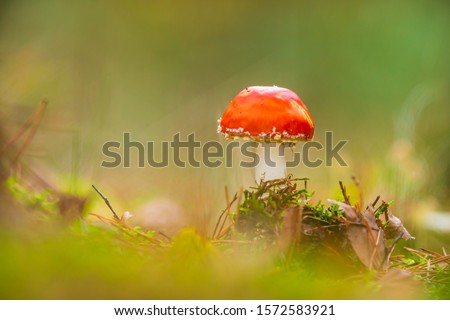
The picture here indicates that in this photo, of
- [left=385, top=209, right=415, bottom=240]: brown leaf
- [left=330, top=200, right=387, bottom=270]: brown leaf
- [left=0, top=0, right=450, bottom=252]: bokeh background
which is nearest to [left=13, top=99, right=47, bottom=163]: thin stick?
[left=330, top=200, right=387, bottom=270]: brown leaf

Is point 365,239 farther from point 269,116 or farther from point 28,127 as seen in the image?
point 28,127

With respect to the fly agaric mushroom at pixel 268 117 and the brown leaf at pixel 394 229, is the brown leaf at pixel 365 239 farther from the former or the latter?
the fly agaric mushroom at pixel 268 117

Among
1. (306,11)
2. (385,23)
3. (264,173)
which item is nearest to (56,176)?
(264,173)

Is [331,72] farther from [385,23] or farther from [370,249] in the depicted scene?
[370,249]

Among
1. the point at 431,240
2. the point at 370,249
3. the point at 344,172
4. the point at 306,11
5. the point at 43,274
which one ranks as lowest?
the point at 43,274

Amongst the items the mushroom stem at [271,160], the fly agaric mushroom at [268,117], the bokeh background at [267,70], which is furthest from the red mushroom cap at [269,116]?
the bokeh background at [267,70]

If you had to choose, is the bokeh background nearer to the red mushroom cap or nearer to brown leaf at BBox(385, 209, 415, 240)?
the red mushroom cap
